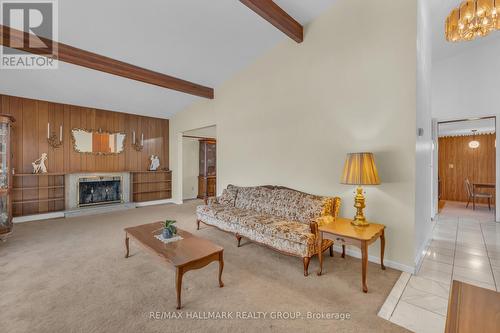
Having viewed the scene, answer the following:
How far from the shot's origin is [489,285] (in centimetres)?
238

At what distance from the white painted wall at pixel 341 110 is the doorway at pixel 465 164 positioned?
4.74 metres

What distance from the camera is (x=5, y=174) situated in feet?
12.6

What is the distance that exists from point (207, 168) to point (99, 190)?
3258 mm

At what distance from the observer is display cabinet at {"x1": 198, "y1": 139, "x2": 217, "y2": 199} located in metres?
8.03

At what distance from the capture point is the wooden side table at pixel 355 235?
7.48 feet

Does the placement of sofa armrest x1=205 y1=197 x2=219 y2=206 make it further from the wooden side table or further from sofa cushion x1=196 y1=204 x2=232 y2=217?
the wooden side table

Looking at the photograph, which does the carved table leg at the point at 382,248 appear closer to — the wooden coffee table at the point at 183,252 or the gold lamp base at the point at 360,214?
the gold lamp base at the point at 360,214

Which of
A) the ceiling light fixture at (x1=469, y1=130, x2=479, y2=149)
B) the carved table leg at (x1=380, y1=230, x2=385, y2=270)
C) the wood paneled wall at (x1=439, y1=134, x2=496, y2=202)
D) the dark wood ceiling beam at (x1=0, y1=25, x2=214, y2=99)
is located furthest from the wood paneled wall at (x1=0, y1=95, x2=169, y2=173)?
the ceiling light fixture at (x1=469, y1=130, x2=479, y2=149)

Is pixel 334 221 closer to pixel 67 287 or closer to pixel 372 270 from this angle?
pixel 372 270

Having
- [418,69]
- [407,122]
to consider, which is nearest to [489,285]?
[407,122]

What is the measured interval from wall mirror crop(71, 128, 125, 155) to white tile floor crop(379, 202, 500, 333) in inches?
271

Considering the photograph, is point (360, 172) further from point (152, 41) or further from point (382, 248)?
point (152, 41)

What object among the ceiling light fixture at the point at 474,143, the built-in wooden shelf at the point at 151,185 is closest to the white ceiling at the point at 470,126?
the ceiling light fixture at the point at 474,143

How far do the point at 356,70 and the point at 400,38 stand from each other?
568mm
